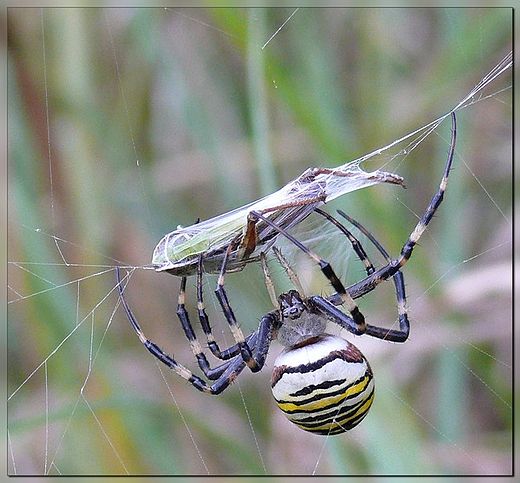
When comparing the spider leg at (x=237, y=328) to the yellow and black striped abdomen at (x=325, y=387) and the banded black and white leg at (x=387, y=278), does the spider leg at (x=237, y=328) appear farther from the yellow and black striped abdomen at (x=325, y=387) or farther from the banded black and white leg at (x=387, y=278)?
the banded black and white leg at (x=387, y=278)

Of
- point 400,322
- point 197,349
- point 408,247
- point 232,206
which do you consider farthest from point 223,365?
point 232,206

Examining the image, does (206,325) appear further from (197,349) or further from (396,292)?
(396,292)

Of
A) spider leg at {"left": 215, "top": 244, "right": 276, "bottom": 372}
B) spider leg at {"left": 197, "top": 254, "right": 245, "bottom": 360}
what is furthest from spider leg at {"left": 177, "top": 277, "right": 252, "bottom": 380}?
spider leg at {"left": 215, "top": 244, "right": 276, "bottom": 372}

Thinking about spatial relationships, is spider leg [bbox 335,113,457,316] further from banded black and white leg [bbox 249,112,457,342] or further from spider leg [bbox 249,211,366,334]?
spider leg [bbox 249,211,366,334]

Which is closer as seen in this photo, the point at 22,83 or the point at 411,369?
the point at 22,83

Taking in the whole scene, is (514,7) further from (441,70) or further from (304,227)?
(304,227)

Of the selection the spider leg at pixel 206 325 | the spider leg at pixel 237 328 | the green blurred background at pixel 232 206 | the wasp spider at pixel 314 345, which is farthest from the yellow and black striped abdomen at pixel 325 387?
the green blurred background at pixel 232 206

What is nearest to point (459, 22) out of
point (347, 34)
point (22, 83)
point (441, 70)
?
point (441, 70)
